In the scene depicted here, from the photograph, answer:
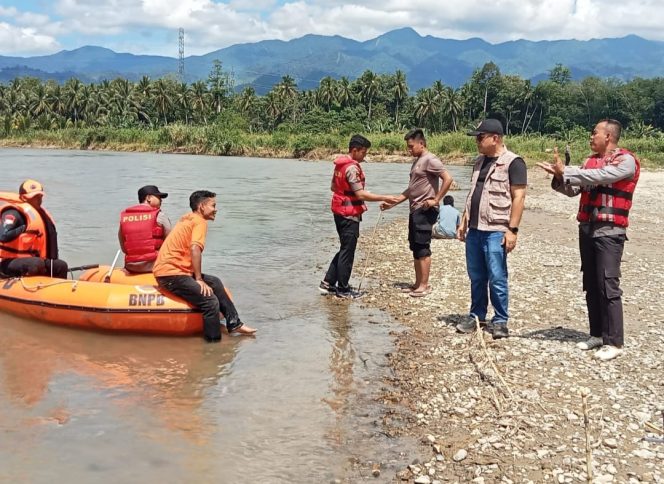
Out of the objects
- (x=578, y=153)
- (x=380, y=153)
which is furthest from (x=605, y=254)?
(x=380, y=153)

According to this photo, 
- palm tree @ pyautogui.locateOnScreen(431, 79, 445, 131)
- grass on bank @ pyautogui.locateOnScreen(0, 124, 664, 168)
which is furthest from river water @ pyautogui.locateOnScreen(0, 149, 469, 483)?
palm tree @ pyautogui.locateOnScreen(431, 79, 445, 131)

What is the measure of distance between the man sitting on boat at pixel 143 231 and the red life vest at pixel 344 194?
7.20 feet

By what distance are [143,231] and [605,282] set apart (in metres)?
5.05

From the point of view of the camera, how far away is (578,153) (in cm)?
5072

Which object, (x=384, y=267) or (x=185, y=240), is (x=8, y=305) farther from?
(x=384, y=267)

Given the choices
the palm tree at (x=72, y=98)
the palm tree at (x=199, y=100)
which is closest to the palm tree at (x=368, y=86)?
the palm tree at (x=199, y=100)

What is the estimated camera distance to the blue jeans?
20.7ft

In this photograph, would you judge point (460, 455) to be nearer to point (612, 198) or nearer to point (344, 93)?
point (612, 198)

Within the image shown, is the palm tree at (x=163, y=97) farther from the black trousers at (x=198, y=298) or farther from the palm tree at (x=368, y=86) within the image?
the black trousers at (x=198, y=298)

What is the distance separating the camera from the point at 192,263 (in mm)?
6914

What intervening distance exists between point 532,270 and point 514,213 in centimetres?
443

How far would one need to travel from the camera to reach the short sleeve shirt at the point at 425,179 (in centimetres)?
795

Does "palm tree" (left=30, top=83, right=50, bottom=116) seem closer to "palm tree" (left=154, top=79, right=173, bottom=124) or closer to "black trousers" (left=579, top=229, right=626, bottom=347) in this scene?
"palm tree" (left=154, top=79, right=173, bottom=124)

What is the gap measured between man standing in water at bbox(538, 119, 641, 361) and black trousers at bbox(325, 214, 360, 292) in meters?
3.15
